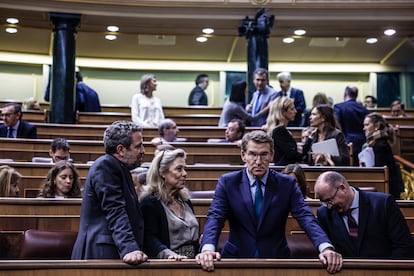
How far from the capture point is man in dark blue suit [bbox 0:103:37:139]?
7173 mm

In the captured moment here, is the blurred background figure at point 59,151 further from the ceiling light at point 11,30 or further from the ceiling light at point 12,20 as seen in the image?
the ceiling light at point 11,30

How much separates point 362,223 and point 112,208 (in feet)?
4.69

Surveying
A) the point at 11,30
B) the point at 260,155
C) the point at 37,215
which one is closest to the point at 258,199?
the point at 260,155

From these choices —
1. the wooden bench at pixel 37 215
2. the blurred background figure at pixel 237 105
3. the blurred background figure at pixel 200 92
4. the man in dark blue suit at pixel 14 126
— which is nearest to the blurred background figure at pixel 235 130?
the blurred background figure at pixel 237 105

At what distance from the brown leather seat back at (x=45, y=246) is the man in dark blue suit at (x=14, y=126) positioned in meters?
3.88

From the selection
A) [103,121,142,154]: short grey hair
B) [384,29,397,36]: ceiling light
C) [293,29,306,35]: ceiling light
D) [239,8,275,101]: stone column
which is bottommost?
[103,121,142,154]: short grey hair

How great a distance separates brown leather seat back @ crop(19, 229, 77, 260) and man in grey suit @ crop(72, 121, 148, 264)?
1.60 ft

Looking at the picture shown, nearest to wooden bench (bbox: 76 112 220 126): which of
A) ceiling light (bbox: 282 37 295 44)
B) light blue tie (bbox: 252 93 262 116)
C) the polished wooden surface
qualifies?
light blue tie (bbox: 252 93 262 116)

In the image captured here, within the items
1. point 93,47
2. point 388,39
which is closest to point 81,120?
point 93,47

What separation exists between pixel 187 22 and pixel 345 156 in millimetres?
5902

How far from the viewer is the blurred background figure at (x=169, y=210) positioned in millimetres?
3293

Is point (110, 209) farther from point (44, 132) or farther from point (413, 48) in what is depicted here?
point (413, 48)

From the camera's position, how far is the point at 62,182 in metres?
4.58

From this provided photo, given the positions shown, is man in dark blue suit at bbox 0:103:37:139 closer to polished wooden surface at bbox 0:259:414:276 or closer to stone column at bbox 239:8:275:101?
stone column at bbox 239:8:275:101
